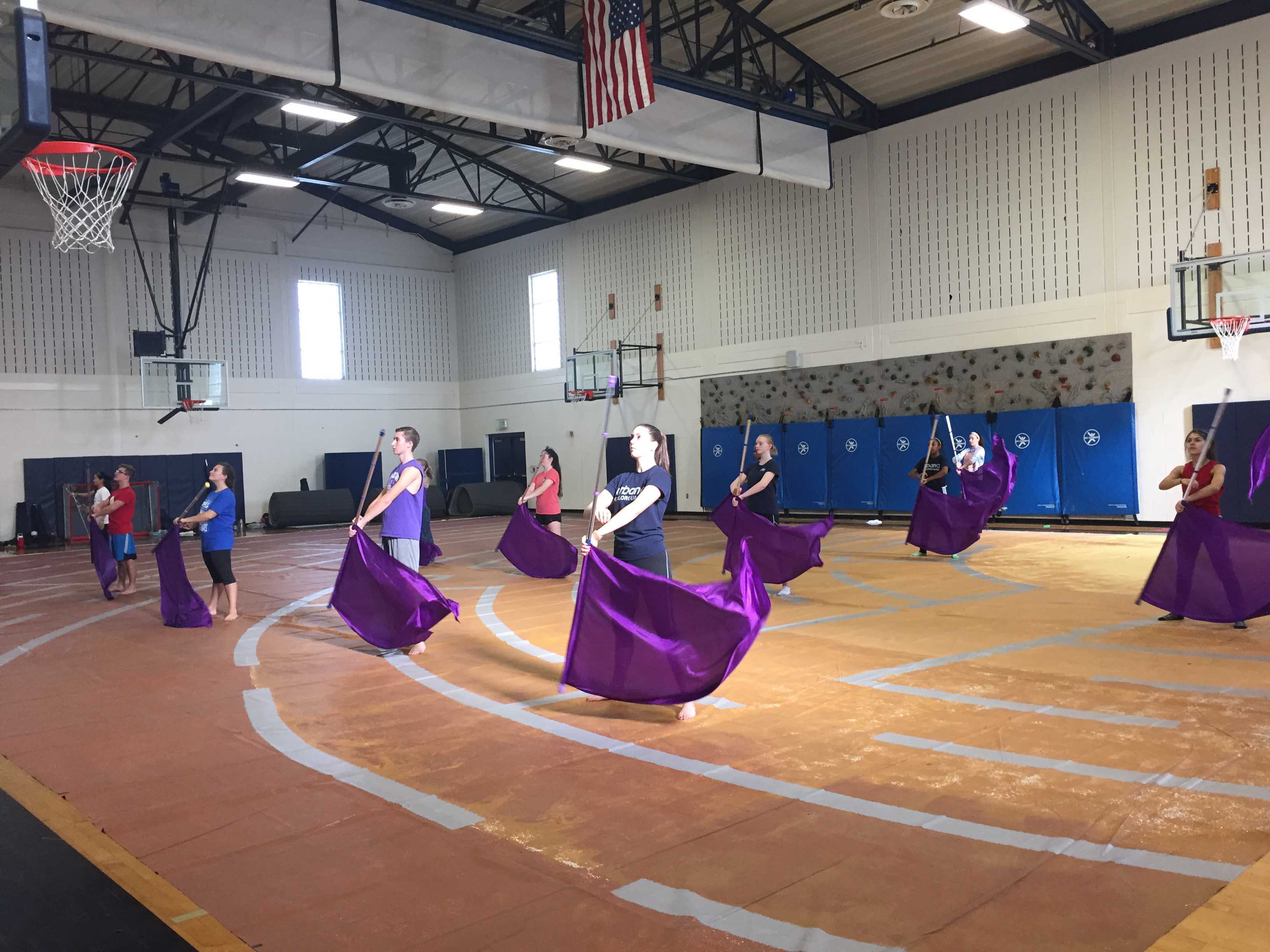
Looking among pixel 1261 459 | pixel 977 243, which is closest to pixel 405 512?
pixel 1261 459

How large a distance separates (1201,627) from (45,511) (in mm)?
24757

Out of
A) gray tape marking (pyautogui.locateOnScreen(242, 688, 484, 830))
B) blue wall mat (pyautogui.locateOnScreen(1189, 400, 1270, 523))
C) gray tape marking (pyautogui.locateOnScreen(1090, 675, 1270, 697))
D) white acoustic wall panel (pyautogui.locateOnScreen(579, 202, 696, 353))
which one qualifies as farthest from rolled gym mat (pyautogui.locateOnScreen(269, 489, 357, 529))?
gray tape marking (pyautogui.locateOnScreen(1090, 675, 1270, 697))

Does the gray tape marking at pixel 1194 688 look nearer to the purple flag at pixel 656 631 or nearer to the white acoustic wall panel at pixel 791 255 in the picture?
the purple flag at pixel 656 631

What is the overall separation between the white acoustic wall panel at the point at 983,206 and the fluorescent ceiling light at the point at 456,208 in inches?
395

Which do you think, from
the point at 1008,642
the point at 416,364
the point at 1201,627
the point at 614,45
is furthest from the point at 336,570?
the point at 416,364

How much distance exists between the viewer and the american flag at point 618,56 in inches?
516

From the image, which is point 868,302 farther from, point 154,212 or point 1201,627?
point 154,212

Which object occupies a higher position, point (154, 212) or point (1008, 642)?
point (154, 212)

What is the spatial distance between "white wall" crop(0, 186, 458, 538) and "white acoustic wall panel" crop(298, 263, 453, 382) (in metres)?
0.04

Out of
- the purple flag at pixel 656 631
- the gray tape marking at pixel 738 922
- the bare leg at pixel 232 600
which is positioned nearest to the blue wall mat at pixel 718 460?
the bare leg at pixel 232 600

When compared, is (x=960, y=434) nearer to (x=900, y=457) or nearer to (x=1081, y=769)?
(x=900, y=457)

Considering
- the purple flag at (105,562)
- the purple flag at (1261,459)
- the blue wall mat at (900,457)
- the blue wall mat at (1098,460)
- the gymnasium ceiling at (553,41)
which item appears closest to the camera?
the purple flag at (1261,459)

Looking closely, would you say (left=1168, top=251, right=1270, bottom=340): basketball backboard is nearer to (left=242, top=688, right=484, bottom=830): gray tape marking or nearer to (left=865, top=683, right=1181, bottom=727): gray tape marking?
(left=865, top=683, right=1181, bottom=727): gray tape marking

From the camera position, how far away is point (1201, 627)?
8289 millimetres
